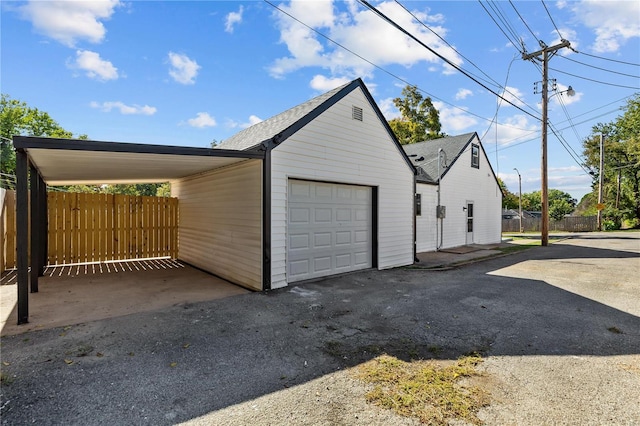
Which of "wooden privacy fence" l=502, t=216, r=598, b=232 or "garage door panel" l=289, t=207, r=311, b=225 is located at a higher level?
"garage door panel" l=289, t=207, r=311, b=225

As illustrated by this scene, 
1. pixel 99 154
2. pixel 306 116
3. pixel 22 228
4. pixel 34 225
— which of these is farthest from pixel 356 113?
pixel 34 225

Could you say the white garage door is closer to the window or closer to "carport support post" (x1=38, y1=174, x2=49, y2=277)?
"carport support post" (x1=38, y1=174, x2=49, y2=277)

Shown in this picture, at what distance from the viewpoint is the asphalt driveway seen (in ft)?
8.11

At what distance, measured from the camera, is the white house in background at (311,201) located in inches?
250

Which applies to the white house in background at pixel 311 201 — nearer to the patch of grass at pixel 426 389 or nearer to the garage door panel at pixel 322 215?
the garage door panel at pixel 322 215

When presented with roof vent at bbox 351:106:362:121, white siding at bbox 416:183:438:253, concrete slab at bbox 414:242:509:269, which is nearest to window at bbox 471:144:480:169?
white siding at bbox 416:183:438:253

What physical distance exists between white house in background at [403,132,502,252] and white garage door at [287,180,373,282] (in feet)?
16.4

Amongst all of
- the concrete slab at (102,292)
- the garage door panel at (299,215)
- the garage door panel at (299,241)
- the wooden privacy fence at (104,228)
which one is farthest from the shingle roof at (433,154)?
the wooden privacy fence at (104,228)

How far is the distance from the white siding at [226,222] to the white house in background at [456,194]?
7894mm

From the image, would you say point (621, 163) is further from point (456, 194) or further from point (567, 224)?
point (456, 194)

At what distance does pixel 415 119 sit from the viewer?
28656 millimetres

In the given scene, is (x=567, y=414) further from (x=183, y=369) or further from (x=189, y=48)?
(x=189, y=48)

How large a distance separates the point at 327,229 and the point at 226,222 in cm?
246

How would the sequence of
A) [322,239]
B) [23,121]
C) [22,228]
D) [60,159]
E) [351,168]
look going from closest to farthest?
[22,228] < [60,159] < [322,239] < [351,168] < [23,121]
